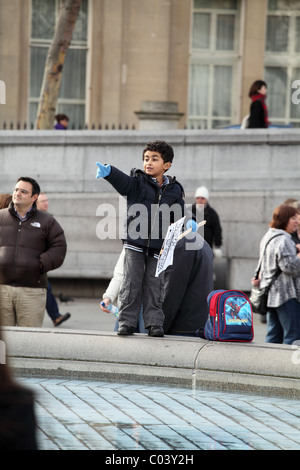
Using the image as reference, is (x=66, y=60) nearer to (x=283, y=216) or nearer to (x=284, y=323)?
(x=283, y=216)

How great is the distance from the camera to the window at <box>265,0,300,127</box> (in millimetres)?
22953

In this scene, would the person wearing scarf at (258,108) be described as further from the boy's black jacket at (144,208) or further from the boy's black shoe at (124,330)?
the boy's black shoe at (124,330)

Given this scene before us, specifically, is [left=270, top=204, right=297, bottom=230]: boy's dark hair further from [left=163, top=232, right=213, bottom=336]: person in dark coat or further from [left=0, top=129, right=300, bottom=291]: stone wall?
[left=0, top=129, right=300, bottom=291]: stone wall

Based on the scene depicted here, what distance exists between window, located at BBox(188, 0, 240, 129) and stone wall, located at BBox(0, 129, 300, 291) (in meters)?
9.76

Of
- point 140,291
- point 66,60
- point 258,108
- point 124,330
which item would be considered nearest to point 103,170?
point 140,291

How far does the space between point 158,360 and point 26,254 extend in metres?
2.15

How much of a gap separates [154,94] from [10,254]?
14.8m

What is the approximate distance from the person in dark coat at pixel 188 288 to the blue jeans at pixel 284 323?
1170mm

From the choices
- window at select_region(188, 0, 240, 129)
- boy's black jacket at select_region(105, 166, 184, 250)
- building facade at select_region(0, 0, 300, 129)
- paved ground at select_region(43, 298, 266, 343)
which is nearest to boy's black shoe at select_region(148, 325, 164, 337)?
boy's black jacket at select_region(105, 166, 184, 250)

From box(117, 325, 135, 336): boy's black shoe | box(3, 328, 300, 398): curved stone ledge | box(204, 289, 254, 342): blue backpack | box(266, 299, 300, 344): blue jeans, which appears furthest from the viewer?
box(266, 299, 300, 344): blue jeans

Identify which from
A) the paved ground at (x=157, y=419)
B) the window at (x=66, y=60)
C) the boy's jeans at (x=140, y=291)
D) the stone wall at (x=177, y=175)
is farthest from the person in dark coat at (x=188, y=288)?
the window at (x=66, y=60)

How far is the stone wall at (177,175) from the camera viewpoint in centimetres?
1328

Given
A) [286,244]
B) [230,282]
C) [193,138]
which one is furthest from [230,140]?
[286,244]

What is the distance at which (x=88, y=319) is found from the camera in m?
11.6
